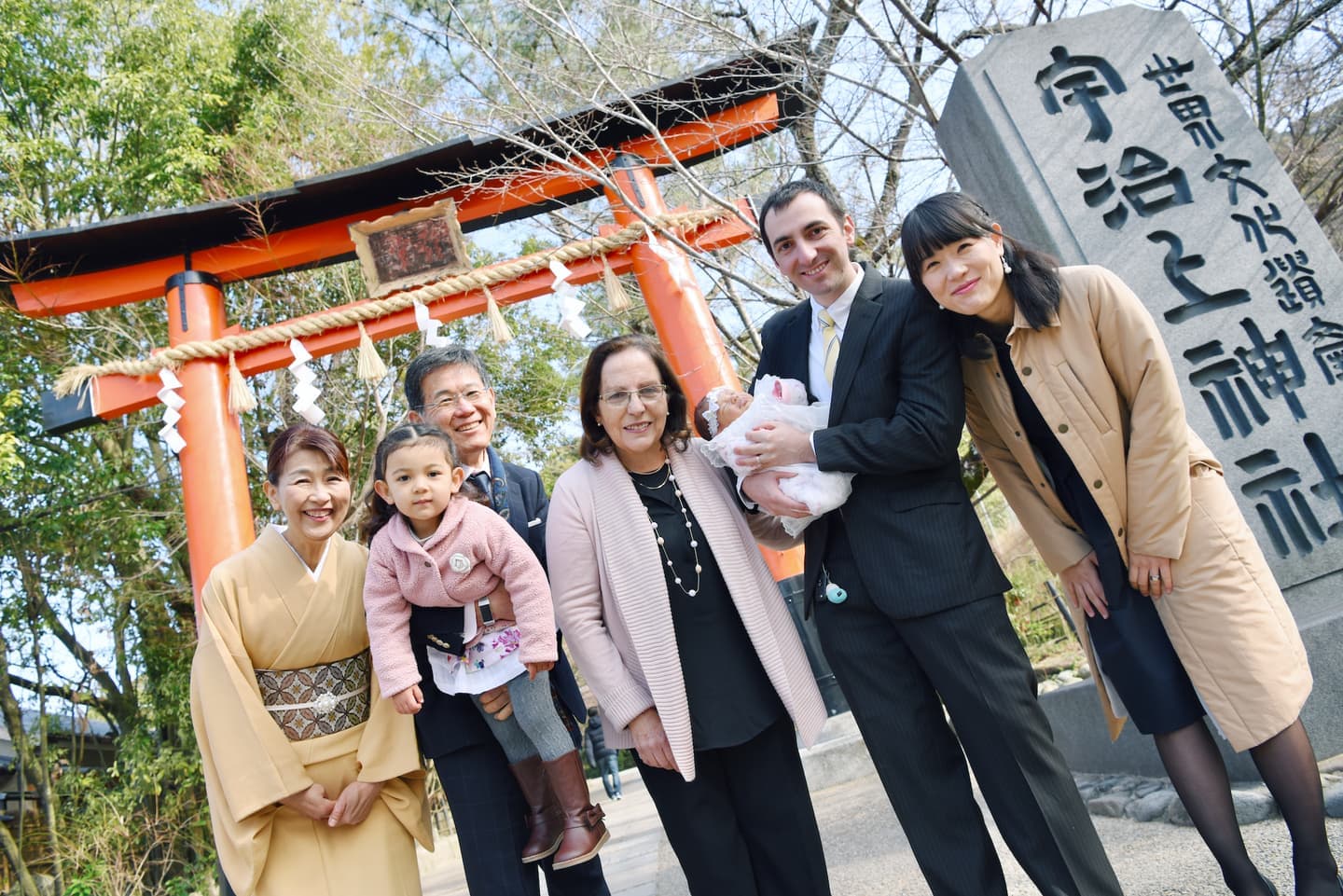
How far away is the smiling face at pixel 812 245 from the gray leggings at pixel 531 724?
1.32m

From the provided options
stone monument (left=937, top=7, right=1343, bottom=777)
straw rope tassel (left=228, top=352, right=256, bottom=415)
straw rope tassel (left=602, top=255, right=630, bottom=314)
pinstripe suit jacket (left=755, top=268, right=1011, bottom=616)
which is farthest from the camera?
straw rope tassel (left=228, top=352, right=256, bottom=415)

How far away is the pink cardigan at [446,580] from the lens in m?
2.25

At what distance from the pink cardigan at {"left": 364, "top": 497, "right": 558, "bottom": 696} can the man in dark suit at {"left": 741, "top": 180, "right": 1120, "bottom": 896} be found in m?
0.65

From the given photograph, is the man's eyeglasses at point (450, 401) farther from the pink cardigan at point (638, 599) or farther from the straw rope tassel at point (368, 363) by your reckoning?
the straw rope tassel at point (368, 363)

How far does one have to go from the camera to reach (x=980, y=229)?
202 centimetres

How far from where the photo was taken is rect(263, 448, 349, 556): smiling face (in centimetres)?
242

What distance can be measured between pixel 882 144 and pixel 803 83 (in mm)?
669

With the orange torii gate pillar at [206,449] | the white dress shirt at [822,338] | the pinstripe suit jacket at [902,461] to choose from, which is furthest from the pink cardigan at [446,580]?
the orange torii gate pillar at [206,449]

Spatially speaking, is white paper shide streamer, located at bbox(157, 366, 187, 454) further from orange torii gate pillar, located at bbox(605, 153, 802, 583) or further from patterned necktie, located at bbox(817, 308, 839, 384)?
patterned necktie, located at bbox(817, 308, 839, 384)

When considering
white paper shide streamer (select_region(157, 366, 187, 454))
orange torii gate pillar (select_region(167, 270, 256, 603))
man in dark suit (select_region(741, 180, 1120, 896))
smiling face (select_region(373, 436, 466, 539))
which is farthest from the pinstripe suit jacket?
white paper shide streamer (select_region(157, 366, 187, 454))

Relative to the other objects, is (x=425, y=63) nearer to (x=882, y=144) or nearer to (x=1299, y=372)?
(x=882, y=144)

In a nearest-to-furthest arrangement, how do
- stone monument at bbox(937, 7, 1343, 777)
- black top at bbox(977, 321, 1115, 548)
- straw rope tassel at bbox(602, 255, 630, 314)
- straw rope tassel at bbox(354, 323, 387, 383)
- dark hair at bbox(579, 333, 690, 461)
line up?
1. black top at bbox(977, 321, 1115, 548)
2. dark hair at bbox(579, 333, 690, 461)
3. stone monument at bbox(937, 7, 1343, 777)
4. straw rope tassel at bbox(602, 255, 630, 314)
5. straw rope tassel at bbox(354, 323, 387, 383)

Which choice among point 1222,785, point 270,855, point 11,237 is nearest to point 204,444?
point 11,237

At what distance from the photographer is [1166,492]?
1.96 metres
